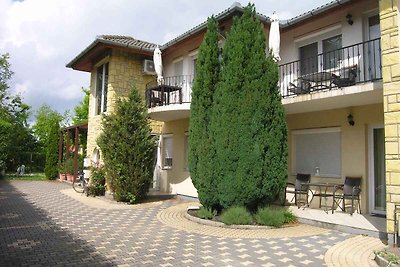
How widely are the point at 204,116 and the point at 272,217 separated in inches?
126


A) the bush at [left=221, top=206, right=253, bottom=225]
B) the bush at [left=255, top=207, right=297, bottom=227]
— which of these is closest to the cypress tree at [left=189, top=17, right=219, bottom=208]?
the bush at [left=221, top=206, right=253, bottom=225]

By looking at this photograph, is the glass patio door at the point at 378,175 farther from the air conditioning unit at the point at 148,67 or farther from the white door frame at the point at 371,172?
the air conditioning unit at the point at 148,67

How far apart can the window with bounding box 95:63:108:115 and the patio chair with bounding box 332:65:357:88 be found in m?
10.3

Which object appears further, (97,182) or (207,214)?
(97,182)

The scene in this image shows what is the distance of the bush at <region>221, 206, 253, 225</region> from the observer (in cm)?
817

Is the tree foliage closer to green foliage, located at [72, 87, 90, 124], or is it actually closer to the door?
the door

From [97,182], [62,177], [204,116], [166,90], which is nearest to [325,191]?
[204,116]

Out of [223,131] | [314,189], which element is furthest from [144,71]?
[314,189]

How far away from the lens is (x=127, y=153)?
11992mm

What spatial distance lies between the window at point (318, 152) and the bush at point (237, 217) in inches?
136

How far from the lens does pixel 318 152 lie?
10.6 metres

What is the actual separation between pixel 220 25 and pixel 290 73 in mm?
2918

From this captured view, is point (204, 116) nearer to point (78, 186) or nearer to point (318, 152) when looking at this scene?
point (318, 152)

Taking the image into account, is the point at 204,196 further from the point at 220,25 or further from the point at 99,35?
the point at 99,35
